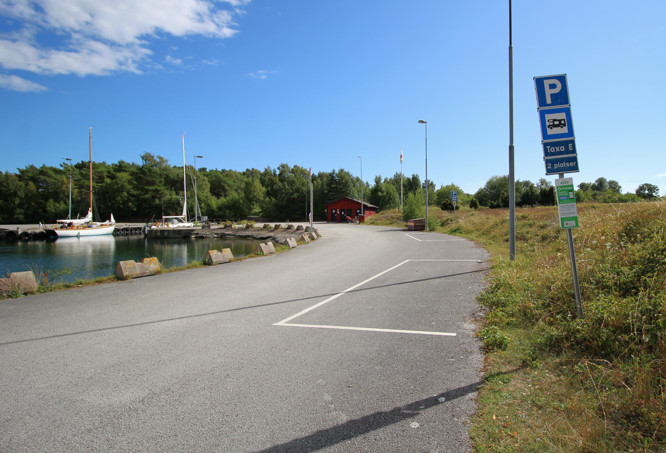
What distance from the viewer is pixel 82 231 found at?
5759cm

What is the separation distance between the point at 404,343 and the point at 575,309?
2.56 metres

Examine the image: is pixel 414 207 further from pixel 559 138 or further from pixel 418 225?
pixel 559 138

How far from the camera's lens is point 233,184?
116 metres

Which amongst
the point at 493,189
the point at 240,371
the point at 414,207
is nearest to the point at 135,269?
the point at 240,371

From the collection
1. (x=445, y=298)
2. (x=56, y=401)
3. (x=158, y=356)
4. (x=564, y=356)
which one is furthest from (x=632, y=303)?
(x=56, y=401)

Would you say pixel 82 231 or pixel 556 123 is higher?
pixel 556 123

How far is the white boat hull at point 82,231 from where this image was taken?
5612 cm

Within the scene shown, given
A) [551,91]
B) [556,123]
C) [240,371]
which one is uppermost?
[551,91]

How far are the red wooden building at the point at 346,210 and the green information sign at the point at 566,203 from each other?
193 ft

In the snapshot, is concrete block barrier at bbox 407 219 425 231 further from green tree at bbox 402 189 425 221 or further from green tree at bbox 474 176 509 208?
green tree at bbox 474 176 509 208

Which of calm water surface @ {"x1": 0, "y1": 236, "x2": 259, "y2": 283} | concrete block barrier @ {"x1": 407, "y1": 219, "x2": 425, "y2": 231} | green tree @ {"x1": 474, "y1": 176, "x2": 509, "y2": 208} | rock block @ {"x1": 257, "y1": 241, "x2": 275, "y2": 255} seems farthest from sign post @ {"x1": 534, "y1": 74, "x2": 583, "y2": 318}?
green tree @ {"x1": 474, "y1": 176, "x2": 509, "y2": 208}

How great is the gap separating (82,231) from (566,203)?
68858mm

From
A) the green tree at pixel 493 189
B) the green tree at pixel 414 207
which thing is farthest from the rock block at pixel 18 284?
the green tree at pixel 493 189

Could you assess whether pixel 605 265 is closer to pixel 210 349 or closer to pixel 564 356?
pixel 564 356
